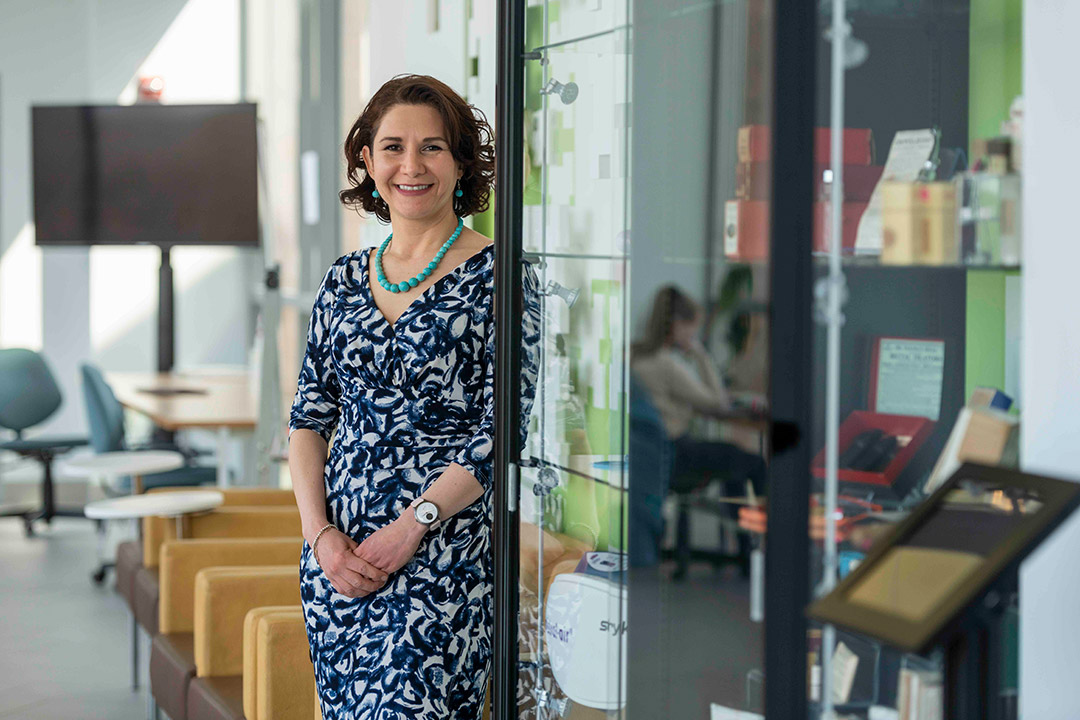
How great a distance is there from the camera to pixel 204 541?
3537mm

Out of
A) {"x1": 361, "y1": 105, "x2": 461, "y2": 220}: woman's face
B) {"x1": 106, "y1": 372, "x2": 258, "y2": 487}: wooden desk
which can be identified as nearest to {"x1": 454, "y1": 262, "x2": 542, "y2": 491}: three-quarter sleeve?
{"x1": 361, "y1": 105, "x2": 461, "y2": 220}: woman's face

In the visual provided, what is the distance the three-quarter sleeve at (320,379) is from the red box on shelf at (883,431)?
3.47 feet

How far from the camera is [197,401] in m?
5.74

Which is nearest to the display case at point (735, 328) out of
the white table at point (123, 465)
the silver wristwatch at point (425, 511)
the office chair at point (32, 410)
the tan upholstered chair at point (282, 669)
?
the silver wristwatch at point (425, 511)

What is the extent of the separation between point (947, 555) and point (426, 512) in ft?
3.58

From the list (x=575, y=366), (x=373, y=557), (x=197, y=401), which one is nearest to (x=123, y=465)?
(x=197, y=401)

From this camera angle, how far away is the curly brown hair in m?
2.19

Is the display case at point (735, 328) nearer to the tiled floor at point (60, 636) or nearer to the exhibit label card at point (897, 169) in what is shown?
the exhibit label card at point (897, 169)

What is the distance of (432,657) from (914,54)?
130 centimetres

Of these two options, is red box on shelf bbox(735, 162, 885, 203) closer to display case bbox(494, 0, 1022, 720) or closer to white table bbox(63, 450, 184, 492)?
display case bbox(494, 0, 1022, 720)

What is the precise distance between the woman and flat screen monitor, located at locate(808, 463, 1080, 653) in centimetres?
93

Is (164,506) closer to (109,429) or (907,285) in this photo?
(109,429)

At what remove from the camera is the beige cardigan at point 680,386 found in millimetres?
1527

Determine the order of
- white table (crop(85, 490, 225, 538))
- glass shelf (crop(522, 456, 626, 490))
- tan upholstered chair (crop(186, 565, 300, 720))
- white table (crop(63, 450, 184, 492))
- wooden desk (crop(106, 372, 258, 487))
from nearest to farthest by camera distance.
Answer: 1. glass shelf (crop(522, 456, 626, 490))
2. tan upholstered chair (crop(186, 565, 300, 720))
3. white table (crop(85, 490, 225, 538))
4. white table (crop(63, 450, 184, 492))
5. wooden desk (crop(106, 372, 258, 487))
